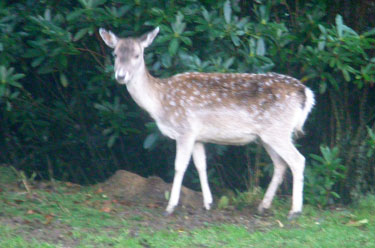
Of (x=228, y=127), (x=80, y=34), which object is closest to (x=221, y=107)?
(x=228, y=127)

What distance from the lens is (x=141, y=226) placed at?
7938 millimetres

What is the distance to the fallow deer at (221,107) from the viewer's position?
8680mm

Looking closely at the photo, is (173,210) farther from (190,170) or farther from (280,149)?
(190,170)

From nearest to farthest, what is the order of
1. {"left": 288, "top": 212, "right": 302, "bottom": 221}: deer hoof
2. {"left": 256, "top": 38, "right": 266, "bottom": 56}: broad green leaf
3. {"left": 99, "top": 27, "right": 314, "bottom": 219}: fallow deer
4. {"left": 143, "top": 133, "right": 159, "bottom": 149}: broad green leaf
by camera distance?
{"left": 288, "top": 212, "right": 302, "bottom": 221}: deer hoof
{"left": 99, "top": 27, "right": 314, "bottom": 219}: fallow deer
{"left": 256, "top": 38, "right": 266, "bottom": 56}: broad green leaf
{"left": 143, "top": 133, "right": 159, "bottom": 149}: broad green leaf

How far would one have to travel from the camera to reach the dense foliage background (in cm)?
884

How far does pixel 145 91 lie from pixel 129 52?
54 centimetres

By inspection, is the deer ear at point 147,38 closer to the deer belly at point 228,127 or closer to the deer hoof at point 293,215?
the deer belly at point 228,127

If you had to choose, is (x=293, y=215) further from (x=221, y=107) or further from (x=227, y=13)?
(x=227, y=13)

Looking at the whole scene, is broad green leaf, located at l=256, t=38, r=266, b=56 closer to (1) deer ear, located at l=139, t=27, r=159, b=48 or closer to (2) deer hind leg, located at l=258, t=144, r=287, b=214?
(2) deer hind leg, located at l=258, t=144, r=287, b=214

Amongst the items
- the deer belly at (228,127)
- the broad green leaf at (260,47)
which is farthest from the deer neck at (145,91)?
the broad green leaf at (260,47)

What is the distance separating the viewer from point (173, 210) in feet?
28.3

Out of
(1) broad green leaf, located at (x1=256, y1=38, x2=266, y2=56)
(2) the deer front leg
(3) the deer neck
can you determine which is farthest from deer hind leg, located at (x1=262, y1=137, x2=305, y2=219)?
(3) the deer neck

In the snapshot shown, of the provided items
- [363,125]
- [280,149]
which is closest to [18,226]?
[280,149]

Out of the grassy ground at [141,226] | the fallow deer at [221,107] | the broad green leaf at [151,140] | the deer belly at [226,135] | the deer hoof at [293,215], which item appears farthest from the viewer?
the broad green leaf at [151,140]
